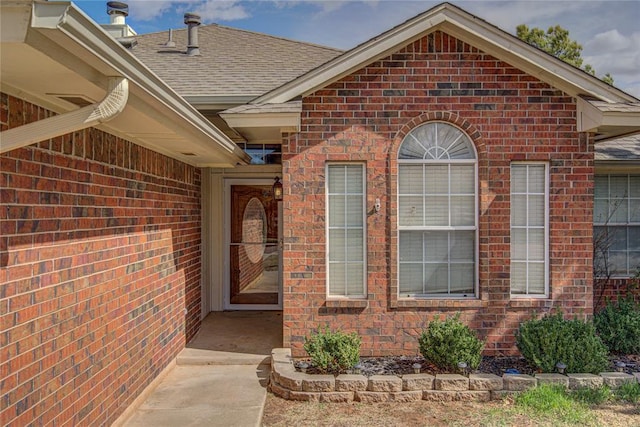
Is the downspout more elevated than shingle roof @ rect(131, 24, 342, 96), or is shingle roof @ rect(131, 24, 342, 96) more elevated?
shingle roof @ rect(131, 24, 342, 96)

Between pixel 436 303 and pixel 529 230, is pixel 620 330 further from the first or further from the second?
pixel 436 303

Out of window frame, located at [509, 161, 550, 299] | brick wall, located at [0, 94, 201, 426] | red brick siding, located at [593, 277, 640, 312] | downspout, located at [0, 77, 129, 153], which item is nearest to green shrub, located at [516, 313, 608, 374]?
window frame, located at [509, 161, 550, 299]

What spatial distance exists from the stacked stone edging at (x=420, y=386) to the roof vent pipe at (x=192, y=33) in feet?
22.3

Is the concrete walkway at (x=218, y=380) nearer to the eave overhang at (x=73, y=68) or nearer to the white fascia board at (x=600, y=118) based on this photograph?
the eave overhang at (x=73, y=68)

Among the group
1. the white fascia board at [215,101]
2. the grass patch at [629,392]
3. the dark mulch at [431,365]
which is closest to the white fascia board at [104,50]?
the white fascia board at [215,101]

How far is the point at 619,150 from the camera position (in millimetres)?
8562

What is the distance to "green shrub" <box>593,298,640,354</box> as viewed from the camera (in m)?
6.71

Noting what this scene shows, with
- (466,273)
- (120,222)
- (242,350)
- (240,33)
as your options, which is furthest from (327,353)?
(240,33)

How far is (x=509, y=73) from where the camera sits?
6539 mm

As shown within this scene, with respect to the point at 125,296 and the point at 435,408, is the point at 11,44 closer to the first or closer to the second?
the point at 125,296

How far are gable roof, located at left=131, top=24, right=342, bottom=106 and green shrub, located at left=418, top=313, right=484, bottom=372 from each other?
4231 millimetres

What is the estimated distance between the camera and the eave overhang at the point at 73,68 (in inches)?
87.5

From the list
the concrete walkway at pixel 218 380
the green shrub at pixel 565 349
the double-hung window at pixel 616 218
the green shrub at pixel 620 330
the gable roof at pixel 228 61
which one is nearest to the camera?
the concrete walkway at pixel 218 380

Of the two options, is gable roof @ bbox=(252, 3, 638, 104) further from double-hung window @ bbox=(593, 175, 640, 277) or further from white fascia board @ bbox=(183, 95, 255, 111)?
double-hung window @ bbox=(593, 175, 640, 277)
